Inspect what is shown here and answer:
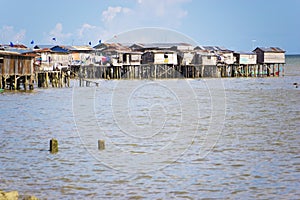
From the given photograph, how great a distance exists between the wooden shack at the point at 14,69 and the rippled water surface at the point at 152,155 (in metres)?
13.0

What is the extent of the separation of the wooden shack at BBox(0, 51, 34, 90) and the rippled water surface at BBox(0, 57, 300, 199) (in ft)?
42.6

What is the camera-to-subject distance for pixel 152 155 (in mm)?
14766

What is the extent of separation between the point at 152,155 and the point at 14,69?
89.8ft

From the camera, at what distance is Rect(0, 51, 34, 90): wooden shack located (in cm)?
3869

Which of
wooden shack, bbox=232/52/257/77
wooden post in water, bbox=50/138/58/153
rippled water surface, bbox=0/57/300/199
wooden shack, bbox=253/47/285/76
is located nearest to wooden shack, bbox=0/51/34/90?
rippled water surface, bbox=0/57/300/199

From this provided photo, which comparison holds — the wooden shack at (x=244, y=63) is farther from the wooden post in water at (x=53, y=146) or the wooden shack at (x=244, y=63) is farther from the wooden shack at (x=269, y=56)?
the wooden post in water at (x=53, y=146)

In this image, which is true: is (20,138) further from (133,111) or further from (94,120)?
(133,111)

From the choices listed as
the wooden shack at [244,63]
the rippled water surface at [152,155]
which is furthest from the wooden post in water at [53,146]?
the wooden shack at [244,63]

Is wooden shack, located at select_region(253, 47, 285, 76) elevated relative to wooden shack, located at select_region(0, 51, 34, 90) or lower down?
elevated

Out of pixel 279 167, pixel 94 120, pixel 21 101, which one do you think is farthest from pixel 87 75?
pixel 279 167

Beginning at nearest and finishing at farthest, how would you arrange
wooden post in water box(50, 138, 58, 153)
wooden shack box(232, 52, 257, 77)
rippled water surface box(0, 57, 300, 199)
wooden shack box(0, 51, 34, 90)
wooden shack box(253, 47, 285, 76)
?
rippled water surface box(0, 57, 300, 199)
wooden post in water box(50, 138, 58, 153)
wooden shack box(0, 51, 34, 90)
wooden shack box(232, 52, 257, 77)
wooden shack box(253, 47, 285, 76)

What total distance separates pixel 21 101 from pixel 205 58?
40767 millimetres

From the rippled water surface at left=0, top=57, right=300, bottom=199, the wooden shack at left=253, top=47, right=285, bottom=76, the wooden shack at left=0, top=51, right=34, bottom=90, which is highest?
the wooden shack at left=253, top=47, right=285, bottom=76

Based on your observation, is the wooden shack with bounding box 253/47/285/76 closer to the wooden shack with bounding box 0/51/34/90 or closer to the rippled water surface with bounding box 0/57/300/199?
the wooden shack with bounding box 0/51/34/90
